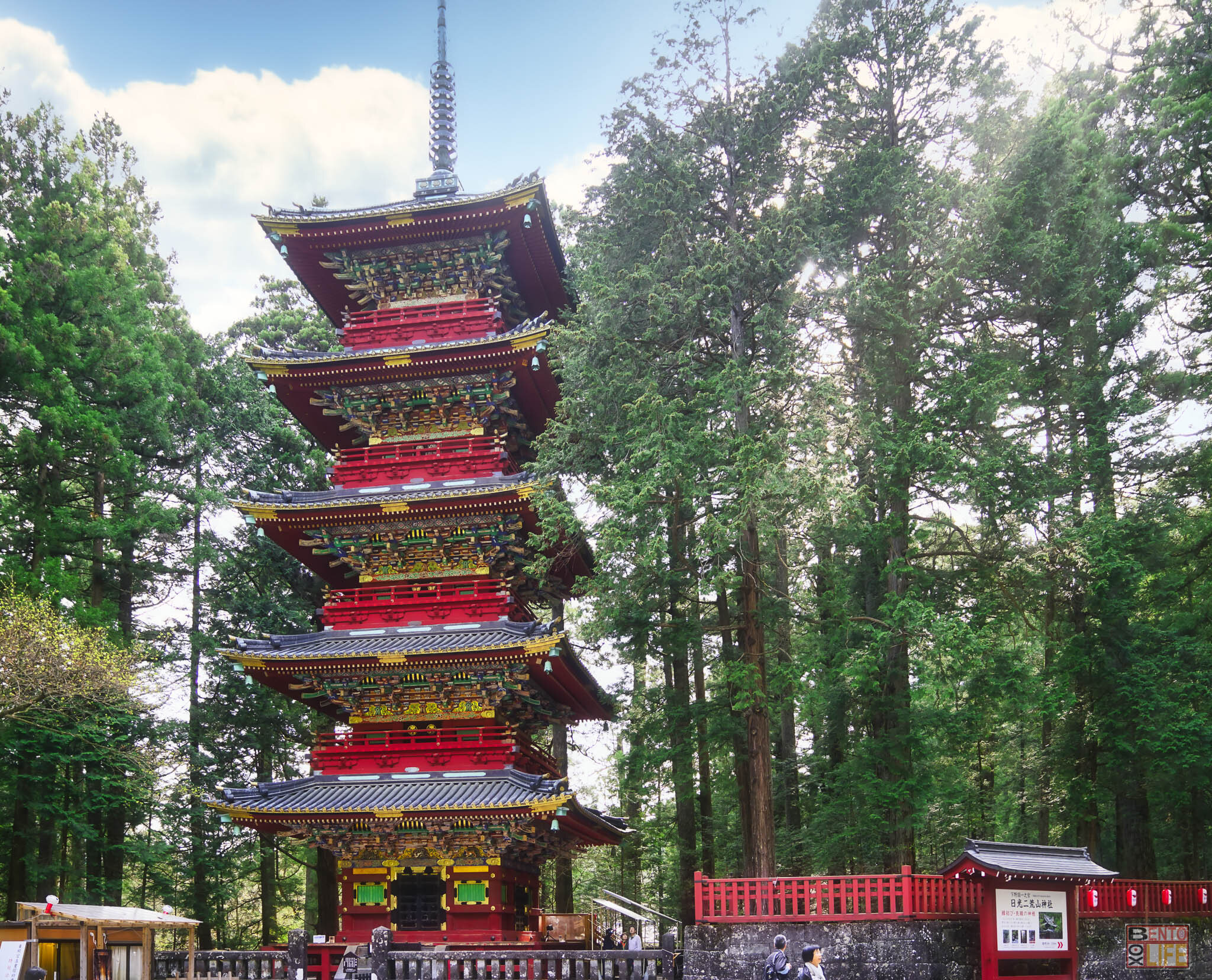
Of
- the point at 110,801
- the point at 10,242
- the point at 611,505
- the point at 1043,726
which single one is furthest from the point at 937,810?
the point at 10,242

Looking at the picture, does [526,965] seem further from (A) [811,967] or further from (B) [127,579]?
(B) [127,579]

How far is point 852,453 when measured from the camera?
19.9 m

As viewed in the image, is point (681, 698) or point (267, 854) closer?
point (681, 698)

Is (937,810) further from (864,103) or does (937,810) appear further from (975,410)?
(864,103)

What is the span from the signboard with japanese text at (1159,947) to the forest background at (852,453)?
3.02 metres

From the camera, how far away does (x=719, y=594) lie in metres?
25.2

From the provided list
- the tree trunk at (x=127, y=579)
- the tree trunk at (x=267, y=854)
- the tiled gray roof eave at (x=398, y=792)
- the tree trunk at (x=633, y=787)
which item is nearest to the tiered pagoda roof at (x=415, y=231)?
the tree trunk at (x=127, y=579)

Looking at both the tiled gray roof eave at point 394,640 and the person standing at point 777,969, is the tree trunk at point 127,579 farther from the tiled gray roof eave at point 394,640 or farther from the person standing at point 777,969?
the person standing at point 777,969

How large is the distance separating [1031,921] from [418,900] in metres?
11.2

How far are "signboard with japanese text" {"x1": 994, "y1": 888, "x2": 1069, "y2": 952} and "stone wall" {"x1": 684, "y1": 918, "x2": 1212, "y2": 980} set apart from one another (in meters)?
0.92

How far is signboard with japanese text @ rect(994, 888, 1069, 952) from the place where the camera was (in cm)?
1438

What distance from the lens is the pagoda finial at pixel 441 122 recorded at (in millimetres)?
25500

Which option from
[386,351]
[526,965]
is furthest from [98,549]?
[526,965]

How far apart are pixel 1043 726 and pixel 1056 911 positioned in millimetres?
9880
